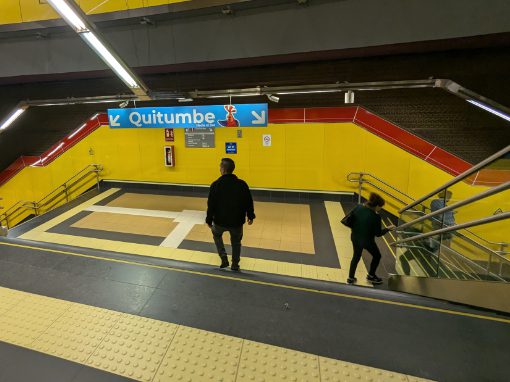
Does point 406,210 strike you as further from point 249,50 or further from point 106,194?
point 106,194

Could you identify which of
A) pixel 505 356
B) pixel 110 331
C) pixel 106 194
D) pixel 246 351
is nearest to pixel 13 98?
pixel 106 194

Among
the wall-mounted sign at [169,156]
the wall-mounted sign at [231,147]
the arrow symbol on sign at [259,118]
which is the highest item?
the arrow symbol on sign at [259,118]

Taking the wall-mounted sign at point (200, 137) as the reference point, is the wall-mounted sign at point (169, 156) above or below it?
below

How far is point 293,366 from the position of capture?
69.8 inches

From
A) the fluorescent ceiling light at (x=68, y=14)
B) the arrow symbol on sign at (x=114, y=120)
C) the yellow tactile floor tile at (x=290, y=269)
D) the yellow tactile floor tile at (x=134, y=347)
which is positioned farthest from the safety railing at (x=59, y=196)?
the yellow tactile floor tile at (x=134, y=347)

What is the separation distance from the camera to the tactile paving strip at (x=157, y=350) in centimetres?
172

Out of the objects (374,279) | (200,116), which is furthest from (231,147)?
(374,279)

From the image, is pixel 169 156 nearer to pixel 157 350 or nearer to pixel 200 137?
pixel 200 137

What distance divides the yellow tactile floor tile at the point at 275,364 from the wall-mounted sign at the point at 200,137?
19.6ft

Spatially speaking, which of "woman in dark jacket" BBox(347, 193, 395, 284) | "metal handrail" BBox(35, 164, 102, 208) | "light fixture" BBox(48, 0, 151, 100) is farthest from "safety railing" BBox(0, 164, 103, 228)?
"woman in dark jacket" BBox(347, 193, 395, 284)

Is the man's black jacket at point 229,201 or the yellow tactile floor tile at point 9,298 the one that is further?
the man's black jacket at point 229,201

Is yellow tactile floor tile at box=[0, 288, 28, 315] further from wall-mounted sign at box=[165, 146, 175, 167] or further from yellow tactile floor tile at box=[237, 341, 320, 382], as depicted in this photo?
wall-mounted sign at box=[165, 146, 175, 167]

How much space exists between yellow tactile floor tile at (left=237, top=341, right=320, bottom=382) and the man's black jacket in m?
1.50

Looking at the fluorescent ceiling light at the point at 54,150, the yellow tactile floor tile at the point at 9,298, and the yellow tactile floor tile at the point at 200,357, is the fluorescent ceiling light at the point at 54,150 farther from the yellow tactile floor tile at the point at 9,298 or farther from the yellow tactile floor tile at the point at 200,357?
the yellow tactile floor tile at the point at 200,357
